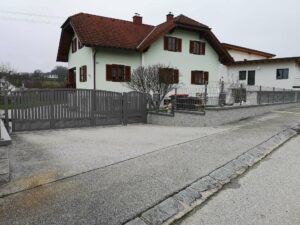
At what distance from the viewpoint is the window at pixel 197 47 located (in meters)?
21.8

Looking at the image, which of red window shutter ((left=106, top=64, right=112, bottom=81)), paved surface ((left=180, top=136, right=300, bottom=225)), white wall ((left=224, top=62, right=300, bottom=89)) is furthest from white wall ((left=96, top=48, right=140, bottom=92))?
white wall ((left=224, top=62, right=300, bottom=89))

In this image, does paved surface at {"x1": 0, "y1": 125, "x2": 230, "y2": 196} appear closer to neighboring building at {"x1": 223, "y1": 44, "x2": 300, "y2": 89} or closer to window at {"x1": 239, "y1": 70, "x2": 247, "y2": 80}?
neighboring building at {"x1": 223, "y1": 44, "x2": 300, "y2": 89}

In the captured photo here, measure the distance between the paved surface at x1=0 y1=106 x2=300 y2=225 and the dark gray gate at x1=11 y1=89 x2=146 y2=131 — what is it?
5.41m

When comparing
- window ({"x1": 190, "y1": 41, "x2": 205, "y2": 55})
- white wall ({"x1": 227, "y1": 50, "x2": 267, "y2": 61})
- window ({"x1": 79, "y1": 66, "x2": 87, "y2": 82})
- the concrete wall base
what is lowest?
the concrete wall base

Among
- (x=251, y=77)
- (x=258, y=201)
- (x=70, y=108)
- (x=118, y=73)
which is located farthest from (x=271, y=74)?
(x=258, y=201)

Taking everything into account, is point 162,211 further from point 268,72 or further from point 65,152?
point 268,72

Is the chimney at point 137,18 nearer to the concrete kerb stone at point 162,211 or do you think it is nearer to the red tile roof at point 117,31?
the red tile roof at point 117,31

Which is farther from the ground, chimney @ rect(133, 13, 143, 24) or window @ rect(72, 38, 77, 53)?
chimney @ rect(133, 13, 143, 24)

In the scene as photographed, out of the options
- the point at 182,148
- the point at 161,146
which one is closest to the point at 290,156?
the point at 182,148

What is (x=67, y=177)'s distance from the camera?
457 centimetres

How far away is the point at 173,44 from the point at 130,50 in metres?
4.08

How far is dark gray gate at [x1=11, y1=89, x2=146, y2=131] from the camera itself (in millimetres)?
9531

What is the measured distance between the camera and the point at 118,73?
60.7 feet

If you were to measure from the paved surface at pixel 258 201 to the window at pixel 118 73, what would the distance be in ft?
45.3
